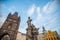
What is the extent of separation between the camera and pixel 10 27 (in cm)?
464

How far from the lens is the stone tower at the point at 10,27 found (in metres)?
4.52

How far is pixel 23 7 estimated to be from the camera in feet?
16.0

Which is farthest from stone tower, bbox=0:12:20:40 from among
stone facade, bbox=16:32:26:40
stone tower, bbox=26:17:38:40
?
stone tower, bbox=26:17:38:40

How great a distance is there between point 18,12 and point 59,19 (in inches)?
60.0

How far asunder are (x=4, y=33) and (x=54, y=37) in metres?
1.72

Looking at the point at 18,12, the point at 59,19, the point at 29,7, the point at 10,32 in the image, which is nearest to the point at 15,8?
the point at 18,12

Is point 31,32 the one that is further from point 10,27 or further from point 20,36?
point 10,27

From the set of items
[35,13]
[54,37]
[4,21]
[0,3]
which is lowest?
[54,37]

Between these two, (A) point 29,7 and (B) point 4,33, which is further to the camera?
(A) point 29,7

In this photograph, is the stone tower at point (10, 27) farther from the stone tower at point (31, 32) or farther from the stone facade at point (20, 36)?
the stone tower at point (31, 32)

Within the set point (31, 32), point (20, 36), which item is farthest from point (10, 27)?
point (31, 32)

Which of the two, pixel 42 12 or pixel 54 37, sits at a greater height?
pixel 42 12

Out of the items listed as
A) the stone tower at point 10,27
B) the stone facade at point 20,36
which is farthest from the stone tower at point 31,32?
the stone tower at point 10,27

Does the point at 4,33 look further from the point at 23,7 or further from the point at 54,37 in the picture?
the point at 54,37
